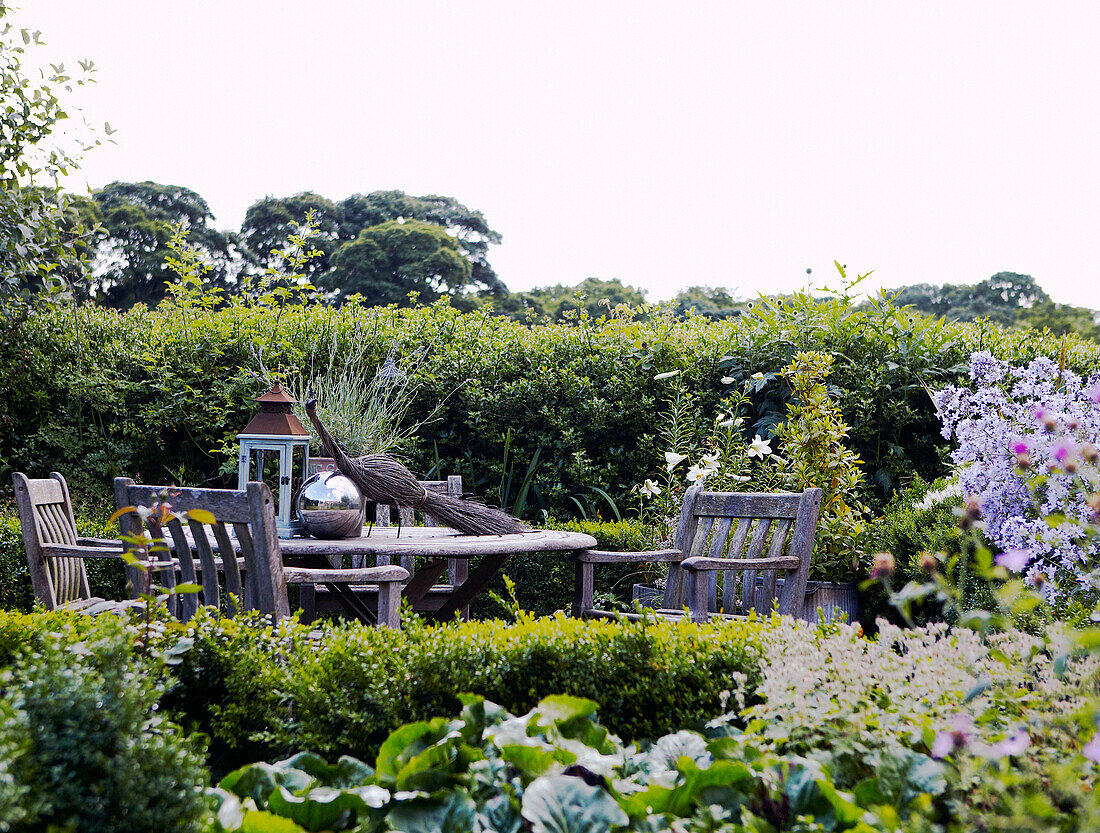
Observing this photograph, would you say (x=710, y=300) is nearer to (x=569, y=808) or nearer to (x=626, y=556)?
(x=626, y=556)

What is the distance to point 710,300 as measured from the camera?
3441cm

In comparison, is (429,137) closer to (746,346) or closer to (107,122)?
(107,122)

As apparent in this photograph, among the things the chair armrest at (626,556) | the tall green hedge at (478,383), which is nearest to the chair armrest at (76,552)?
the chair armrest at (626,556)

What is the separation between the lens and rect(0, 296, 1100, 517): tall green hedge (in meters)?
6.21

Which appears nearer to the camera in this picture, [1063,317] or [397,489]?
[397,489]

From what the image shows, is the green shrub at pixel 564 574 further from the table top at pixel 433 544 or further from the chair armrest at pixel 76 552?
the chair armrest at pixel 76 552

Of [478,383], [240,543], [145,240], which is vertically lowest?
[240,543]

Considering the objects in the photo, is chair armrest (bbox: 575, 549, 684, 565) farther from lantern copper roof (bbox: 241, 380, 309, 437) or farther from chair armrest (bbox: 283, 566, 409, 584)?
lantern copper roof (bbox: 241, 380, 309, 437)

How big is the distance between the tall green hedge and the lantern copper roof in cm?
300

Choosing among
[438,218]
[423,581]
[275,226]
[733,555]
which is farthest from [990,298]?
[423,581]

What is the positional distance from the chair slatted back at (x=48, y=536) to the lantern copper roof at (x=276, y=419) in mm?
970

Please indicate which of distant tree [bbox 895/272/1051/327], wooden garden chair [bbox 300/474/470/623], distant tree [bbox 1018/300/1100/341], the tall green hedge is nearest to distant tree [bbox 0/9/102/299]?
the tall green hedge

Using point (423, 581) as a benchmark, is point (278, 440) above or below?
above

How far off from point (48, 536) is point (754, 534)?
331 centimetres
